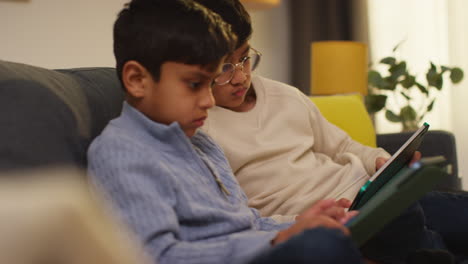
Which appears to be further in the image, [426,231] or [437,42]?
[437,42]

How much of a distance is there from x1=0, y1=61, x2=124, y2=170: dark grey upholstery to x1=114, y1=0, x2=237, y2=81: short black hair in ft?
0.39

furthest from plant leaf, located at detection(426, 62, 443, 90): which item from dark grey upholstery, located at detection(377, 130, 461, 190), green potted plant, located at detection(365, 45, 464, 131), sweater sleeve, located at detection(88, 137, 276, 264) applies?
sweater sleeve, located at detection(88, 137, 276, 264)

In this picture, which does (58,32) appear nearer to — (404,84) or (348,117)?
(348,117)

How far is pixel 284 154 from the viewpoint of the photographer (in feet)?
4.59

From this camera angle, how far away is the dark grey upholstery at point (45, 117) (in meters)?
0.86

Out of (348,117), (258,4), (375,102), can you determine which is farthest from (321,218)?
(375,102)

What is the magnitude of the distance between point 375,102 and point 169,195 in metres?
2.17

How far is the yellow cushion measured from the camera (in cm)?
192

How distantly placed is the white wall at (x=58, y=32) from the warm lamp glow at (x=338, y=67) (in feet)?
3.68

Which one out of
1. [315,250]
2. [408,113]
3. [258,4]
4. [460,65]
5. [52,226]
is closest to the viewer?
[52,226]

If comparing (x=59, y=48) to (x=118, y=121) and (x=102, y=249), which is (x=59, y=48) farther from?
(x=102, y=249)

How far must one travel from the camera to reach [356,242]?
28.6 inches

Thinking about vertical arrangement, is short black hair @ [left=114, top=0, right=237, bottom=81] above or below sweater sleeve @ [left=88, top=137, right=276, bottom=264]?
above

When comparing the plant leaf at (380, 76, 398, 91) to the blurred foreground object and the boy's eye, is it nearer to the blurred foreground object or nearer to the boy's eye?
the boy's eye
